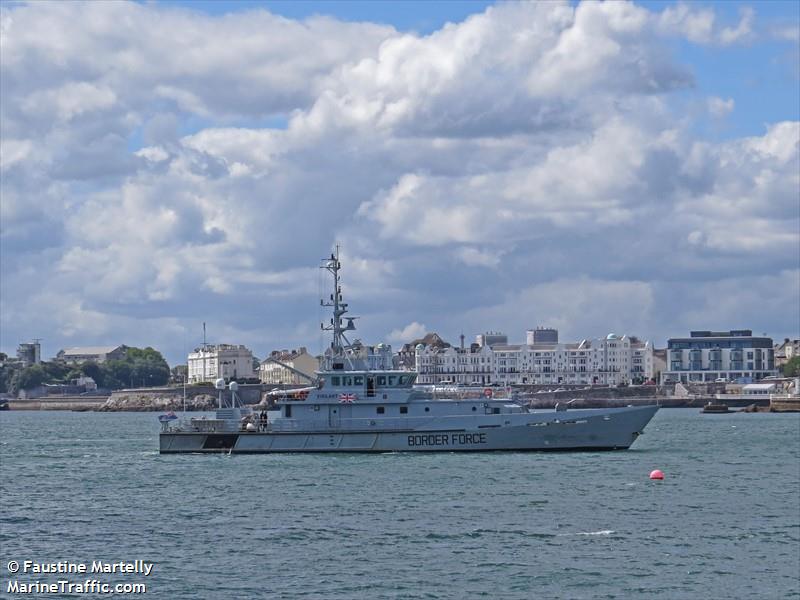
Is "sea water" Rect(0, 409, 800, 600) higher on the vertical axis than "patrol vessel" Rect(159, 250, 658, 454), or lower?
lower

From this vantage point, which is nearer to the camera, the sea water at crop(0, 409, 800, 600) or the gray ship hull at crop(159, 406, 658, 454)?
the sea water at crop(0, 409, 800, 600)

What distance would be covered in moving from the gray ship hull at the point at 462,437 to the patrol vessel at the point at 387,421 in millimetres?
51

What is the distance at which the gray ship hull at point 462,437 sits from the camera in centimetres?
7000

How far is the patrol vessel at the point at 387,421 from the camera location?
70.1 m

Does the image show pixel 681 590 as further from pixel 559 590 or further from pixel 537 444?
pixel 537 444

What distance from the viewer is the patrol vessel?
70.1 meters

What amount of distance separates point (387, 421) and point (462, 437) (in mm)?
3946

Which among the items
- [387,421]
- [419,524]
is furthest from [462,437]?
[419,524]

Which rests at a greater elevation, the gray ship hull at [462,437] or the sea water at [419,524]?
the gray ship hull at [462,437]

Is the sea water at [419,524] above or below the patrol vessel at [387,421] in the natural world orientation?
below

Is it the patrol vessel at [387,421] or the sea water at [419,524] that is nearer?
the sea water at [419,524]

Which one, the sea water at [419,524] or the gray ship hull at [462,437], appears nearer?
the sea water at [419,524]

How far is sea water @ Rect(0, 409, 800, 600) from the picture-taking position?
1362 inches

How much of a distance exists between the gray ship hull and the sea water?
857mm
